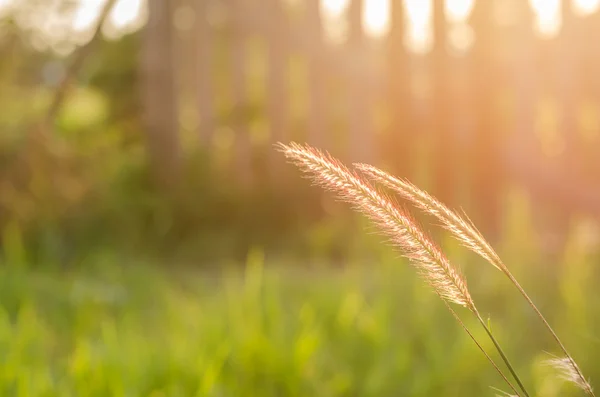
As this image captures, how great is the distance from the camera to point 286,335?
2.38 meters

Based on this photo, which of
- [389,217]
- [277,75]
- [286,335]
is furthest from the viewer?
[277,75]

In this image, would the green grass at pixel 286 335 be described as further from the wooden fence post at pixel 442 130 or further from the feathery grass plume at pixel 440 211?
the wooden fence post at pixel 442 130

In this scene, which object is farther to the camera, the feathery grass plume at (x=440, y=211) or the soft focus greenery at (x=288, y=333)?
the soft focus greenery at (x=288, y=333)

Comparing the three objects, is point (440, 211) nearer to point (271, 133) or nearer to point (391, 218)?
point (391, 218)

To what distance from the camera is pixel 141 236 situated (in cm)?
431

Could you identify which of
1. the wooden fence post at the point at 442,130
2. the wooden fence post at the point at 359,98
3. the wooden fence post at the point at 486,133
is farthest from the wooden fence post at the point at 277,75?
the wooden fence post at the point at 486,133

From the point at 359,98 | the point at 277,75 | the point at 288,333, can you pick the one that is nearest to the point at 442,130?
the point at 359,98

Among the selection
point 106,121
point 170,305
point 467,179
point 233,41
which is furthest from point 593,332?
point 106,121

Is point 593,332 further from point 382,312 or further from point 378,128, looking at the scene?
point 378,128

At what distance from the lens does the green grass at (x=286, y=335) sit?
2.11 metres

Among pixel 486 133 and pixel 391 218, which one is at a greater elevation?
pixel 486 133

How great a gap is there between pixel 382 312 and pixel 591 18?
8.66 feet

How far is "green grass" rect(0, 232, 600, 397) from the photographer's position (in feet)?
6.91

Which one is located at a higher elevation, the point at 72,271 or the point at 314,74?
the point at 314,74
